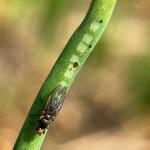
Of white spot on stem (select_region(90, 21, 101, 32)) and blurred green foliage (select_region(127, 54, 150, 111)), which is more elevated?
blurred green foliage (select_region(127, 54, 150, 111))

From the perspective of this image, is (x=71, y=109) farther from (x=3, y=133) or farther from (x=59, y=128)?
(x=3, y=133)

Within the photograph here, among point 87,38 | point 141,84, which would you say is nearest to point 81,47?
point 87,38

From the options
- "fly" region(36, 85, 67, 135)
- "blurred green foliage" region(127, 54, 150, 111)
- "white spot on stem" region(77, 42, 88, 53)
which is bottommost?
"fly" region(36, 85, 67, 135)

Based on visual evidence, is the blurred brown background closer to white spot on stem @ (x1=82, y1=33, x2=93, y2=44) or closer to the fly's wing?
the fly's wing

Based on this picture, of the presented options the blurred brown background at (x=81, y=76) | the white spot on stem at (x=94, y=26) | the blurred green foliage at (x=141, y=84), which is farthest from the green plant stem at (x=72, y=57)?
the blurred green foliage at (x=141, y=84)

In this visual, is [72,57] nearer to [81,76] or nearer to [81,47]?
[81,47]

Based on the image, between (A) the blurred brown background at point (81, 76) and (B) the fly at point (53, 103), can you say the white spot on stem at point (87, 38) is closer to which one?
(B) the fly at point (53, 103)

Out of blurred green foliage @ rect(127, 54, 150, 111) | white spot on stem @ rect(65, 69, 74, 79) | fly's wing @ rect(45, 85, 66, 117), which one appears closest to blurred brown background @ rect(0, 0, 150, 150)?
blurred green foliage @ rect(127, 54, 150, 111)
